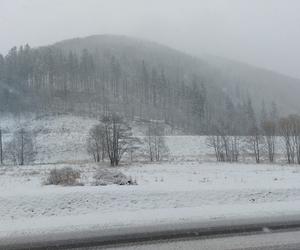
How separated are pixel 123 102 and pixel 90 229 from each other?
146239mm

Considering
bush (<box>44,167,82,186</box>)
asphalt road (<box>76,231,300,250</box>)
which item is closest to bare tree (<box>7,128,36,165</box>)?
bush (<box>44,167,82,186</box>)

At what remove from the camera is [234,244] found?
378 inches

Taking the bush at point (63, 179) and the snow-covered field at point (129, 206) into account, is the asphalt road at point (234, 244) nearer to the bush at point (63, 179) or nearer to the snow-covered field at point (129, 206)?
the snow-covered field at point (129, 206)

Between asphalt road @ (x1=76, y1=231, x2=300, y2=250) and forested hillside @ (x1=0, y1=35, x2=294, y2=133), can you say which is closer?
asphalt road @ (x1=76, y1=231, x2=300, y2=250)

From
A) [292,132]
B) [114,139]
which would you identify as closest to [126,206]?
[114,139]

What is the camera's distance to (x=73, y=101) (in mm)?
145125

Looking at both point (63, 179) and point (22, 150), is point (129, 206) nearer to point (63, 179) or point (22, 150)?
point (63, 179)

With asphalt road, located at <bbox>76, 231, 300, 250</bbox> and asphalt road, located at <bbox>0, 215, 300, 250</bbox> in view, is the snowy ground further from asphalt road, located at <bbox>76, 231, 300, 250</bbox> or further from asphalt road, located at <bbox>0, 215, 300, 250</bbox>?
asphalt road, located at <bbox>76, 231, 300, 250</bbox>

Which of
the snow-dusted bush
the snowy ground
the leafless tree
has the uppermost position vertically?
the leafless tree

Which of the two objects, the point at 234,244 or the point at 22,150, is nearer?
the point at 234,244

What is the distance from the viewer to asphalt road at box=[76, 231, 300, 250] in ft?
30.5

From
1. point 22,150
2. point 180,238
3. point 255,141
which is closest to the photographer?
point 180,238

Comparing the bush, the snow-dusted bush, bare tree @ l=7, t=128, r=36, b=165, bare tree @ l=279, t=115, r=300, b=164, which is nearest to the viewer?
the snow-dusted bush

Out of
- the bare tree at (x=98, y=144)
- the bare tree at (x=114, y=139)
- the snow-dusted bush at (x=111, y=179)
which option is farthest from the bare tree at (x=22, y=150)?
the snow-dusted bush at (x=111, y=179)
